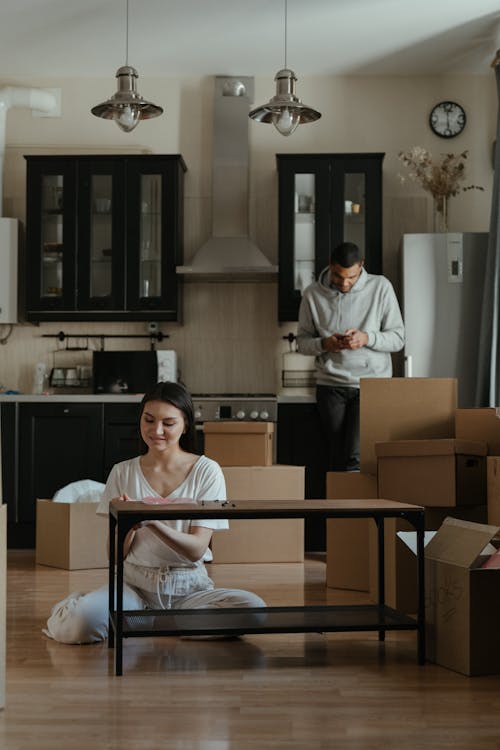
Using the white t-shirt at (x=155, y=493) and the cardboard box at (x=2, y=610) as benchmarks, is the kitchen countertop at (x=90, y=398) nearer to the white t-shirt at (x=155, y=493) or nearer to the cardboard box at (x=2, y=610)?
the white t-shirt at (x=155, y=493)

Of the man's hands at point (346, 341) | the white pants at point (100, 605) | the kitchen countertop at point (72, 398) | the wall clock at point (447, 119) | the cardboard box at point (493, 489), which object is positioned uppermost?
the wall clock at point (447, 119)

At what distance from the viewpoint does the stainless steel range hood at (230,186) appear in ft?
20.9

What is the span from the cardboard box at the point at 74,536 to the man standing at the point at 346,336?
1443mm

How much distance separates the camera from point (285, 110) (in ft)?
15.7

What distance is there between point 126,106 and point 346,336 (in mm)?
1728

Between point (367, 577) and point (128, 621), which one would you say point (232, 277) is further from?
point (128, 621)

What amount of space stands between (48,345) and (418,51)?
3.06 m

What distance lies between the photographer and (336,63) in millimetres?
6539

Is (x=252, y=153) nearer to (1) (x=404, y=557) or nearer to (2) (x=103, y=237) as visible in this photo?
(2) (x=103, y=237)

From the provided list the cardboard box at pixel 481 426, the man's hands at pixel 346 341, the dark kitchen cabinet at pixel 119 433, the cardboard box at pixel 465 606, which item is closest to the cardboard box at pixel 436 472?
the cardboard box at pixel 481 426

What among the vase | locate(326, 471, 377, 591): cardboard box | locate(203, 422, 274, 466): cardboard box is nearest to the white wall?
the vase

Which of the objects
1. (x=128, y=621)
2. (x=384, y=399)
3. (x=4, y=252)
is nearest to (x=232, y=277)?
(x=4, y=252)

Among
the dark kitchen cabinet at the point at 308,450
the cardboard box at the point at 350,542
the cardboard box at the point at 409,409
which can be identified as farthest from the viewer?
the dark kitchen cabinet at the point at 308,450

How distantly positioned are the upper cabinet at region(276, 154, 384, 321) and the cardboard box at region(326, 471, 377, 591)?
2071 mm
